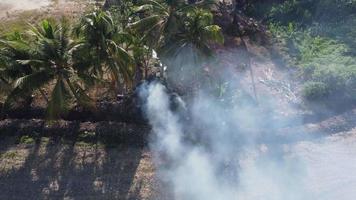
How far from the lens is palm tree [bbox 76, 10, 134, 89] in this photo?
1677cm

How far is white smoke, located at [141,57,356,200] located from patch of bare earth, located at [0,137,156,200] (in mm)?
952

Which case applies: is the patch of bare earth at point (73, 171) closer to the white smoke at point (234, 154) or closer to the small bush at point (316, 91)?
the white smoke at point (234, 154)

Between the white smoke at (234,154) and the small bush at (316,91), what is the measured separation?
1.67 m

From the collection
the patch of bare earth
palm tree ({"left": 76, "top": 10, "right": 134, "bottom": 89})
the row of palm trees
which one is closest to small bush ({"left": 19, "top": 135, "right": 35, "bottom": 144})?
the patch of bare earth

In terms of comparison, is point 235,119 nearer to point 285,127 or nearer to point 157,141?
point 285,127

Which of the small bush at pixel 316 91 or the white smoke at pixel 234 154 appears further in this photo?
the small bush at pixel 316 91

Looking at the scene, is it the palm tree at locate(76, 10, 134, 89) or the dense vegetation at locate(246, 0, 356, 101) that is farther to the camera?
the dense vegetation at locate(246, 0, 356, 101)

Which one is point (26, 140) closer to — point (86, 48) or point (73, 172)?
point (73, 172)

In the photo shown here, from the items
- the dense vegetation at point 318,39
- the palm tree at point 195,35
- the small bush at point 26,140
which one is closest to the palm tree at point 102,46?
the palm tree at point 195,35

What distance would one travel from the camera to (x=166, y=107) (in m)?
19.8

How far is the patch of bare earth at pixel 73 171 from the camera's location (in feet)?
55.8

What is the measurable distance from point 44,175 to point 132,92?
526cm

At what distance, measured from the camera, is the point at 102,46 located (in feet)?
55.6

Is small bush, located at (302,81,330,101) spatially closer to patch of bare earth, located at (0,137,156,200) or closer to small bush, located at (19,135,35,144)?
patch of bare earth, located at (0,137,156,200)
